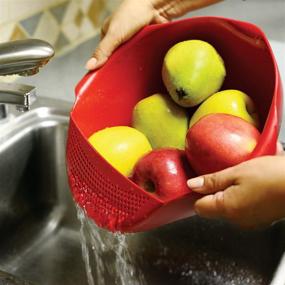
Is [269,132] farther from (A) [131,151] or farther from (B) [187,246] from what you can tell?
(B) [187,246]

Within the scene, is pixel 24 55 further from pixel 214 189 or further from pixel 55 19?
pixel 55 19

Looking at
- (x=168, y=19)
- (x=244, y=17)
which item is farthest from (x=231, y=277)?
(x=244, y=17)

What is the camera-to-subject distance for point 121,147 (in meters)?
0.60

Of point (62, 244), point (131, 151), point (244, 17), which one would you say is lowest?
point (62, 244)

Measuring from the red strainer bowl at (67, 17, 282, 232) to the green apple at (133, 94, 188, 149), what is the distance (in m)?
0.04

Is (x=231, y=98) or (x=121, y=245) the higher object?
(x=231, y=98)

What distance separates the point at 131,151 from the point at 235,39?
18 cm

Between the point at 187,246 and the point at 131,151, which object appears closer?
the point at 131,151

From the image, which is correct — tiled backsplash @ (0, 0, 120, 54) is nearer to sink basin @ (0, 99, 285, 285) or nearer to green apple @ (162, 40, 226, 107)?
sink basin @ (0, 99, 285, 285)

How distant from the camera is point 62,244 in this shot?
854 millimetres

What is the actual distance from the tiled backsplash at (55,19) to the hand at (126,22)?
241 mm

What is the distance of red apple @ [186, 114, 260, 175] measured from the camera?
Answer: 0.54 m

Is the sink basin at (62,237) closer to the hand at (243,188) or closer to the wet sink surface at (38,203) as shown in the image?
the wet sink surface at (38,203)

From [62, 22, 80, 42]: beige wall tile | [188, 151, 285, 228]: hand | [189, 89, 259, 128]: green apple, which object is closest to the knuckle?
[188, 151, 285, 228]: hand
